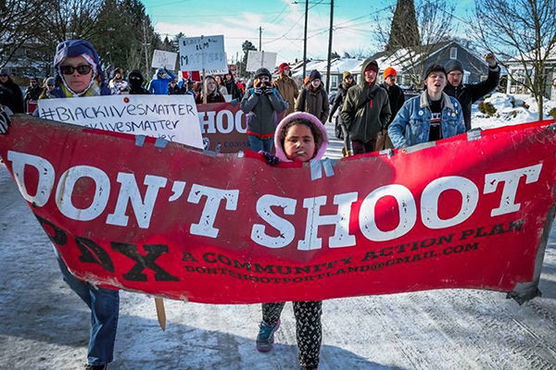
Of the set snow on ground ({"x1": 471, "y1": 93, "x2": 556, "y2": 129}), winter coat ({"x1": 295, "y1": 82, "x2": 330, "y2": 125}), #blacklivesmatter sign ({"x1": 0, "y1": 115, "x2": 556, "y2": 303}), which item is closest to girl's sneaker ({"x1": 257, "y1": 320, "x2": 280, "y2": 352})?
#blacklivesmatter sign ({"x1": 0, "y1": 115, "x2": 556, "y2": 303})

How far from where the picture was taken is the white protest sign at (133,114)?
8.68 ft

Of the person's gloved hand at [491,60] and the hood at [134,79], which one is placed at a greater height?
the person's gloved hand at [491,60]

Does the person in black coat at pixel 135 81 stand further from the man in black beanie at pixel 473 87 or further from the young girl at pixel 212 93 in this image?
the man in black beanie at pixel 473 87

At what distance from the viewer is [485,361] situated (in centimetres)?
271

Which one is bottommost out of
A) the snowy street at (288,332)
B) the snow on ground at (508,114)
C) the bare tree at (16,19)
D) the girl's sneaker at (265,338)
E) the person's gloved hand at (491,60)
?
the snowy street at (288,332)

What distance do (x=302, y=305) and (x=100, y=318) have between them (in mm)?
1120

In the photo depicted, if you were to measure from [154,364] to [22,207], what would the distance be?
451cm

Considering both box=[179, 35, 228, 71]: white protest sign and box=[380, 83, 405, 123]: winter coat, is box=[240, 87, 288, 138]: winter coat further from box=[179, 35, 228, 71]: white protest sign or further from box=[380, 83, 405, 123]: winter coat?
box=[179, 35, 228, 71]: white protest sign

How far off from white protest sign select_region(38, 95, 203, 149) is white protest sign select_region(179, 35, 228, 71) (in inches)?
230

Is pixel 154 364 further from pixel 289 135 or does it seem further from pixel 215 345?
pixel 289 135

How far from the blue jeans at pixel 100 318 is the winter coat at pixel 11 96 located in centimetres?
945

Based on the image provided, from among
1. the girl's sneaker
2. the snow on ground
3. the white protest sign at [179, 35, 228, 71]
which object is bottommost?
the girl's sneaker

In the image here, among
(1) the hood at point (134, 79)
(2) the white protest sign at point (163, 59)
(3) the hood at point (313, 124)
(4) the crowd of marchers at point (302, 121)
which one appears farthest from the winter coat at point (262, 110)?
(2) the white protest sign at point (163, 59)

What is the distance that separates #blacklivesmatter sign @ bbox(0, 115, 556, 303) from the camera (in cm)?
225
